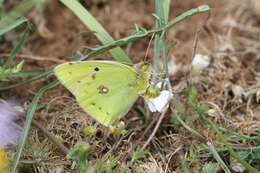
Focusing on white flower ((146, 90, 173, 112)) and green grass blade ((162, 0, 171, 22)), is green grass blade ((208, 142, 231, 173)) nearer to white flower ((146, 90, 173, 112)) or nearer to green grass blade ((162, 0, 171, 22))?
white flower ((146, 90, 173, 112))

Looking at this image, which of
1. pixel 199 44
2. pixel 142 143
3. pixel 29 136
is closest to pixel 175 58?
pixel 199 44

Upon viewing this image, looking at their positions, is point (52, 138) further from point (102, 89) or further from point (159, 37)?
point (159, 37)

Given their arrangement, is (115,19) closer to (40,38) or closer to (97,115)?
(40,38)

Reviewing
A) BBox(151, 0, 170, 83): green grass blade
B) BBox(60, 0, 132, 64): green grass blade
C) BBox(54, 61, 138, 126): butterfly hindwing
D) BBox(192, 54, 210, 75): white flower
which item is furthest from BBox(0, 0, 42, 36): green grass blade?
BBox(192, 54, 210, 75): white flower

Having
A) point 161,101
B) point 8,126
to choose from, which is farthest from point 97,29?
point 8,126

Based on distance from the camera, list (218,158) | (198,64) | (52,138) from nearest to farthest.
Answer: (218,158) < (52,138) < (198,64)

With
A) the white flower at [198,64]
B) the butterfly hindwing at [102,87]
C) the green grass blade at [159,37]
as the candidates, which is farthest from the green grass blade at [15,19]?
the white flower at [198,64]

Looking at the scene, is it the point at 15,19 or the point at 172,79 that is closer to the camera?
the point at 15,19
